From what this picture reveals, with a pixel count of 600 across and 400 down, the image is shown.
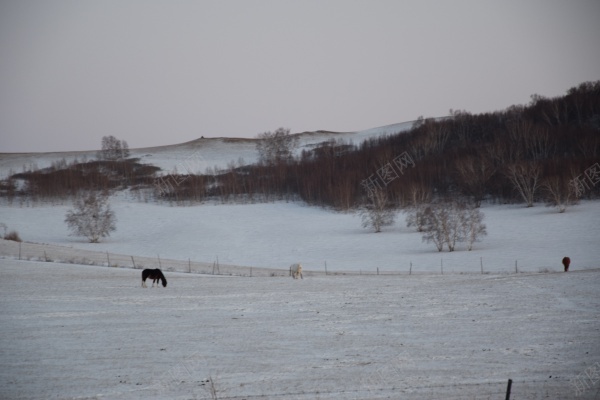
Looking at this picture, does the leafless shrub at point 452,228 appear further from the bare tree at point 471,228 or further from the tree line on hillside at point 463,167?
the tree line on hillside at point 463,167

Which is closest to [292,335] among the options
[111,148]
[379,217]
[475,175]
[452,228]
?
[452,228]

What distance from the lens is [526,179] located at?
283 feet

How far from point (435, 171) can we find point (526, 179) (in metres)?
26.3

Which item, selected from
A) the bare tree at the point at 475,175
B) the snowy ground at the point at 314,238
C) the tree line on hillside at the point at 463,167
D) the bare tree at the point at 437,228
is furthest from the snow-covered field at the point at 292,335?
the bare tree at the point at 475,175

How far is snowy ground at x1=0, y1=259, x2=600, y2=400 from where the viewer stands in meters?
13.1

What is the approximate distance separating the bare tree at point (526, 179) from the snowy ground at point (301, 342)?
60.1m

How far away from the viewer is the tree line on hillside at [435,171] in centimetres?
9019

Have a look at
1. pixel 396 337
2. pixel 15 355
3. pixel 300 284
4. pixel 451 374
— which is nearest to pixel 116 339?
pixel 15 355

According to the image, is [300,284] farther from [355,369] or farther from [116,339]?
[355,369]

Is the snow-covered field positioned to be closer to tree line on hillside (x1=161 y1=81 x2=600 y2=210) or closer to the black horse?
the black horse

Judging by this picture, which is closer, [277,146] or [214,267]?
[214,267]

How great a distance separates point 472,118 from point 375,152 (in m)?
33.4

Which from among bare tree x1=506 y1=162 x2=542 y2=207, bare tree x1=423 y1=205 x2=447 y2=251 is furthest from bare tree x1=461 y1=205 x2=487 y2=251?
bare tree x1=506 y1=162 x2=542 y2=207

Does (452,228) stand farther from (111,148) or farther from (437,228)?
(111,148)
